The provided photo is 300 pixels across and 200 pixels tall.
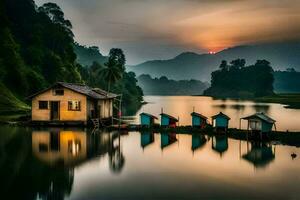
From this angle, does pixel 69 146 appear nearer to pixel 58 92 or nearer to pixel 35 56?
pixel 58 92

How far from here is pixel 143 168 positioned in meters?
31.0

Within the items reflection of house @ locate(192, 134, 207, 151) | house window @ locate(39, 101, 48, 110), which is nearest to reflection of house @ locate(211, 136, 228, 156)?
reflection of house @ locate(192, 134, 207, 151)

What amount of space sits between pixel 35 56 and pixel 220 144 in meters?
83.2

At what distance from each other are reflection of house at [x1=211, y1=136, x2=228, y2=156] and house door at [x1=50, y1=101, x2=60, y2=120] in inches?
1040

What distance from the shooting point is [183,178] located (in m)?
27.6

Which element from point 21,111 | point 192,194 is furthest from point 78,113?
point 192,194

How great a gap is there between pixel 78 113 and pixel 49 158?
88.5 ft

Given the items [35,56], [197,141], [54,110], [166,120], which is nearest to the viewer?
[197,141]

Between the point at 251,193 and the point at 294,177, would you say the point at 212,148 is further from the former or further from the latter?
the point at 251,193

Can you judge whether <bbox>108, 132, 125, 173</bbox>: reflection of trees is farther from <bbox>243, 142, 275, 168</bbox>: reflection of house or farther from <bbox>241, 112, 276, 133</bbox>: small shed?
<bbox>241, 112, 276, 133</bbox>: small shed

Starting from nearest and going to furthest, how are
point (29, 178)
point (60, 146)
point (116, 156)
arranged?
1. point (29, 178)
2. point (116, 156)
3. point (60, 146)

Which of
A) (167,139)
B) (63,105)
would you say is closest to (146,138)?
(167,139)

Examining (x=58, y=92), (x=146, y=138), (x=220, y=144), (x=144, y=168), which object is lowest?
(x=144, y=168)

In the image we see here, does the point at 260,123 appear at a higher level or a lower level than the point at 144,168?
higher
